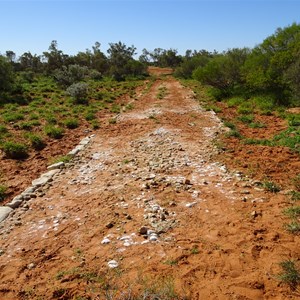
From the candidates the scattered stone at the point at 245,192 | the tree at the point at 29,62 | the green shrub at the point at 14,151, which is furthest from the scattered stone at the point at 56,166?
the tree at the point at 29,62

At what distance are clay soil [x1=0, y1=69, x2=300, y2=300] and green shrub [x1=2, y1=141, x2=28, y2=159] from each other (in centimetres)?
127

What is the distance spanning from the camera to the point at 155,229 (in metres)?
4.99

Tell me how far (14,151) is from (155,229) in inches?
275

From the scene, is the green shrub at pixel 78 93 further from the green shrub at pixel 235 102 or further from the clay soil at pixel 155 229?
the clay soil at pixel 155 229

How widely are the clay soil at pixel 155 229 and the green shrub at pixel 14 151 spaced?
50.0 inches

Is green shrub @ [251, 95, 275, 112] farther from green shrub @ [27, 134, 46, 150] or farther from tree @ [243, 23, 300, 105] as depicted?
green shrub @ [27, 134, 46, 150]

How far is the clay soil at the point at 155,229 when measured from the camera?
3.78 m

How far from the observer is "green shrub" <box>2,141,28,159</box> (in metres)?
9.70

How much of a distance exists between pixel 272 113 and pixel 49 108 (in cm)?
1348

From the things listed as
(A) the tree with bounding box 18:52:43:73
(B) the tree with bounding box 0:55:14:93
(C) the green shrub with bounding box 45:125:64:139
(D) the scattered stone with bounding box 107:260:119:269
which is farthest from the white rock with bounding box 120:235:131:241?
(A) the tree with bounding box 18:52:43:73

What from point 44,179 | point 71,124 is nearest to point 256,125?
point 71,124

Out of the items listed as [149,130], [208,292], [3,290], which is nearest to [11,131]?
[149,130]

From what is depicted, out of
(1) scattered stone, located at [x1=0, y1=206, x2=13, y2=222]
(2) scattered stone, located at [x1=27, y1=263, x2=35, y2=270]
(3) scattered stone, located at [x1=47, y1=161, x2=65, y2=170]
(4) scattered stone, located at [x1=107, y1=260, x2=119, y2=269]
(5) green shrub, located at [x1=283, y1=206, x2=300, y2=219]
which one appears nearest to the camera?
(4) scattered stone, located at [x1=107, y1=260, x2=119, y2=269]

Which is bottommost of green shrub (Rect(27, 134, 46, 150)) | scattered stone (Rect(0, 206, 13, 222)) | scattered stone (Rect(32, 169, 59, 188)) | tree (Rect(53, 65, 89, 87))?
scattered stone (Rect(0, 206, 13, 222))
